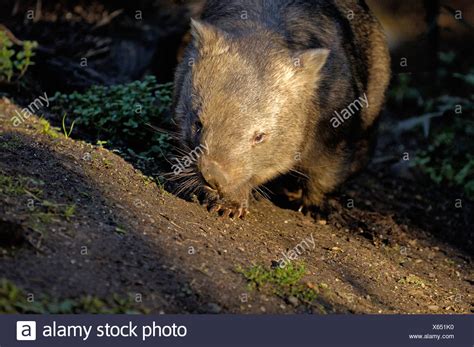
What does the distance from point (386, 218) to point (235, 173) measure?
237cm

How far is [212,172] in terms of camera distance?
5410 mm

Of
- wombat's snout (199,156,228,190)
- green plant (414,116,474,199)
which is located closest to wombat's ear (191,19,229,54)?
wombat's snout (199,156,228,190)

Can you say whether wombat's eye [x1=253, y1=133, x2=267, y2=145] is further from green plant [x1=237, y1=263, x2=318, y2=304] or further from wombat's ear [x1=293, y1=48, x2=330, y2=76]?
green plant [x1=237, y1=263, x2=318, y2=304]

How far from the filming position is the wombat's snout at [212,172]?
5.41 meters

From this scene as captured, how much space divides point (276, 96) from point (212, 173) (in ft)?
2.98

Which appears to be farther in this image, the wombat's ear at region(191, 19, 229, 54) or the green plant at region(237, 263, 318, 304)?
the wombat's ear at region(191, 19, 229, 54)

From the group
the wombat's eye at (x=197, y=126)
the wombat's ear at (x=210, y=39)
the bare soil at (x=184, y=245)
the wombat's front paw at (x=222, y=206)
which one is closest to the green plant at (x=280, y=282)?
the bare soil at (x=184, y=245)

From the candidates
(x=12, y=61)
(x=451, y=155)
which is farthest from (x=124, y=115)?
(x=451, y=155)

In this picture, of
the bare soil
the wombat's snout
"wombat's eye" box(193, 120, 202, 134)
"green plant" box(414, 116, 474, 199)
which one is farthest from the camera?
"green plant" box(414, 116, 474, 199)

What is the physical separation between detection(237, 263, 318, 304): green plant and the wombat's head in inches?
30.7

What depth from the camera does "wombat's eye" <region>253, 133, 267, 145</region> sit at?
575 centimetres

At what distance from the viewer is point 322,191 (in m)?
7.08

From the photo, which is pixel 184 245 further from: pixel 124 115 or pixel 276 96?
pixel 124 115

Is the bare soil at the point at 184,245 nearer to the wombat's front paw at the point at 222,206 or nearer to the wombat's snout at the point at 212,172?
the wombat's front paw at the point at 222,206
